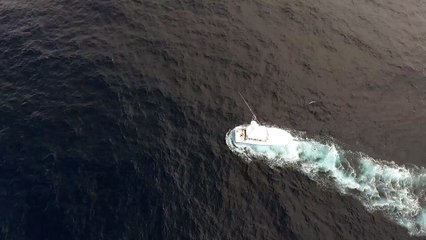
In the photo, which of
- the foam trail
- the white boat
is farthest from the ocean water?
the white boat

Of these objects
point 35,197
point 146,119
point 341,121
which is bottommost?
point 35,197

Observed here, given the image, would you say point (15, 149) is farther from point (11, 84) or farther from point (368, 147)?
point (368, 147)

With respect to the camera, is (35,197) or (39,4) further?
(39,4)

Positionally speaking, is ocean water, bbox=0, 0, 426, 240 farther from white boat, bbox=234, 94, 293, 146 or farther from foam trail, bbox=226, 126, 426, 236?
white boat, bbox=234, 94, 293, 146

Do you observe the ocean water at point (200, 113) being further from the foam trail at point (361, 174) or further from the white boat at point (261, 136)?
the white boat at point (261, 136)

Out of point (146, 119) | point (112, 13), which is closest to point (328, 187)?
point (146, 119)

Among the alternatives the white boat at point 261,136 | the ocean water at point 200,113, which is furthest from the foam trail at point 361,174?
the white boat at point 261,136
